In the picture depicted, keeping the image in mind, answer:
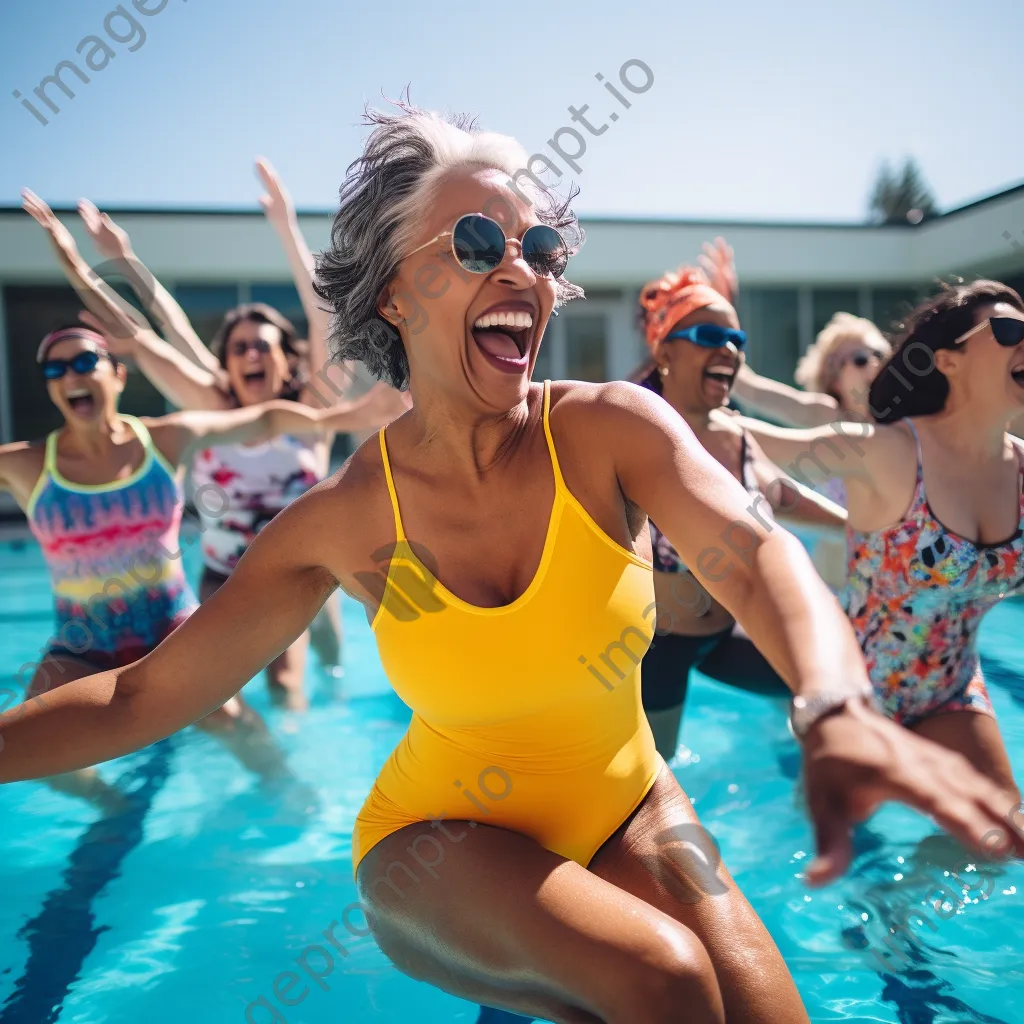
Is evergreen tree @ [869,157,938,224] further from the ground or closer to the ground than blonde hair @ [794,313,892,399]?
further from the ground

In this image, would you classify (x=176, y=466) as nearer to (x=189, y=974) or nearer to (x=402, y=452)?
(x=189, y=974)

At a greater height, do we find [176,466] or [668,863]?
[176,466]

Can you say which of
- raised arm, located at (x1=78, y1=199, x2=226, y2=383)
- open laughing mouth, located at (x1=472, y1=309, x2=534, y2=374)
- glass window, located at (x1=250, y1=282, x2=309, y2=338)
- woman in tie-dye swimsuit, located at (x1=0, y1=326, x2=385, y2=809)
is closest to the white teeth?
open laughing mouth, located at (x1=472, y1=309, x2=534, y2=374)

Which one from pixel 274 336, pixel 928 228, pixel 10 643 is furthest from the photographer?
pixel 928 228

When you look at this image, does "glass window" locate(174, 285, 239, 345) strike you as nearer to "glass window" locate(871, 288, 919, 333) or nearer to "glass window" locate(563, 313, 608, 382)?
"glass window" locate(563, 313, 608, 382)

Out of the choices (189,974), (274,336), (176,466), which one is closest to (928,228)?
(274,336)

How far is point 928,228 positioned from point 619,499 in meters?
17.7

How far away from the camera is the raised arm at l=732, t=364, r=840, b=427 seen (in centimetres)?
573

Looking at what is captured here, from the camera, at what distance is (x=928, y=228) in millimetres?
17406

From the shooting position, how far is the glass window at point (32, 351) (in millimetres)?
16234

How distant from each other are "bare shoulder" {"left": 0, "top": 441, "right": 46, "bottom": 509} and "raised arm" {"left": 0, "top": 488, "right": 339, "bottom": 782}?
264cm

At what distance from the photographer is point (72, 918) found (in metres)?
3.82

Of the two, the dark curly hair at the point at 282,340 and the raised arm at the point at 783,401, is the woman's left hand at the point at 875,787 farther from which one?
the dark curly hair at the point at 282,340

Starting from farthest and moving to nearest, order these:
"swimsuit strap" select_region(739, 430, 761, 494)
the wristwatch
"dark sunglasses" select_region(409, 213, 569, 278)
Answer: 1. "swimsuit strap" select_region(739, 430, 761, 494)
2. "dark sunglasses" select_region(409, 213, 569, 278)
3. the wristwatch
